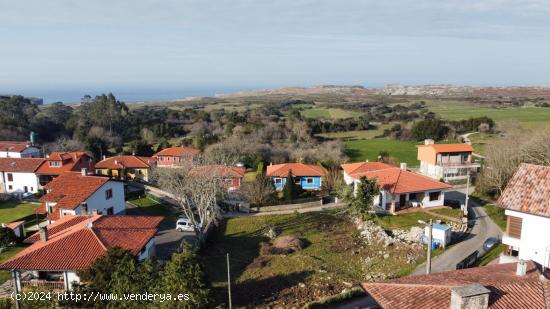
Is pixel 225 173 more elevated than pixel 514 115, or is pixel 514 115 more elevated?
pixel 514 115

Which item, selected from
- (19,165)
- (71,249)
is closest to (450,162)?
(71,249)

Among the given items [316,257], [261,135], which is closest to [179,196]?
[316,257]

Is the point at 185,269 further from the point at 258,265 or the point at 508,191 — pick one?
the point at 508,191

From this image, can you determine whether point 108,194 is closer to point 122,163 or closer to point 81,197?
point 81,197

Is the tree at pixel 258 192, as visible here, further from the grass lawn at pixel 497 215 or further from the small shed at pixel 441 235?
the grass lawn at pixel 497 215

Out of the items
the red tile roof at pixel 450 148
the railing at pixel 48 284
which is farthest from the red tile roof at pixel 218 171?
the red tile roof at pixel 450 148

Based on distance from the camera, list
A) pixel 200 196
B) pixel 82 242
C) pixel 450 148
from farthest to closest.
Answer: pixel 450 148
pixel 200 196
pixel 82 242

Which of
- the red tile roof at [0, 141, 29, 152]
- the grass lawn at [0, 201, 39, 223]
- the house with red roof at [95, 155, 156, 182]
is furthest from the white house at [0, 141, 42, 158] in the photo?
the grass lawn at [0, 201, 39, 223]
